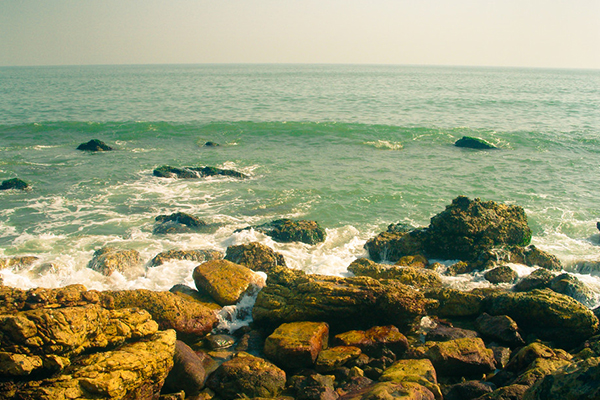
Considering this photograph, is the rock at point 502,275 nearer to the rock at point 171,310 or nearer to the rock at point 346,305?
the rock at point 346,305

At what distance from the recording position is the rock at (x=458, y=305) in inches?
401

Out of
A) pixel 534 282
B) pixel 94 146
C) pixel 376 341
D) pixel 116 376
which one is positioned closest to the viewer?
pixel 116 376

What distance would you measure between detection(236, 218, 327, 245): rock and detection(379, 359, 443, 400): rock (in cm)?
848

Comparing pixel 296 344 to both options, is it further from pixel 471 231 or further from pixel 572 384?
pixel 471 231

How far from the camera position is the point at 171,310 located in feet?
28.5

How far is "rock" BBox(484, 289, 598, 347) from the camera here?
900 centimetres

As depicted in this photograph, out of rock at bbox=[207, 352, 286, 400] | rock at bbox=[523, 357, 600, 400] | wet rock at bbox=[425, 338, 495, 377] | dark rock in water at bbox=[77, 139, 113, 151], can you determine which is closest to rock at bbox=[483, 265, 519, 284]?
wet rock at bbox=[425, 338, 495, 377]

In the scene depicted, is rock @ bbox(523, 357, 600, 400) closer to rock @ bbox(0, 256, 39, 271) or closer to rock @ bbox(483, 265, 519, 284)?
rock @ bbox(483, 265, 519, 284)

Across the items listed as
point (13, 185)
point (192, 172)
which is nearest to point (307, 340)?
point (192, 172)

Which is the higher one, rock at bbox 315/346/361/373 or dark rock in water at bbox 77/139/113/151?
dark rock in water at bbox 77/139/113/151

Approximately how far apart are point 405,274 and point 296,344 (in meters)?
5.08

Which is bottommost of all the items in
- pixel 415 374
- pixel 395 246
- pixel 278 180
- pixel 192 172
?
pixel 395 246

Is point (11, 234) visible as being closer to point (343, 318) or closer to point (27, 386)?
point (27, 386)

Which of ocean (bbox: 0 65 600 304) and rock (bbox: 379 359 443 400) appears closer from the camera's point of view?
rock (bbox: 379 359 443 400)
